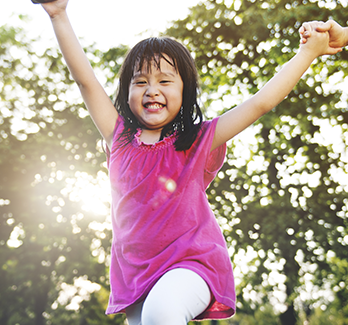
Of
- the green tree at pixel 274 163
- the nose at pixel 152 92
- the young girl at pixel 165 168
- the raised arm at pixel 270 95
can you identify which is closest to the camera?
the young girl at pixel 165 168

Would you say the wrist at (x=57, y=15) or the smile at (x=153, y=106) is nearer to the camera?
the wrist at (x=57, y=15)

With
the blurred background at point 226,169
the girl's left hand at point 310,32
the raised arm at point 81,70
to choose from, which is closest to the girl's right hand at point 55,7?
the raised arm at point 81,70

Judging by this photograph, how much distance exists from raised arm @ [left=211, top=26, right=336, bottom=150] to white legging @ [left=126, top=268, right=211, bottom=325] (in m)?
0.73

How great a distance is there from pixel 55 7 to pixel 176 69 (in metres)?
0.69

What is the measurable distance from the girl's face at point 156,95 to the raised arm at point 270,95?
0.28m

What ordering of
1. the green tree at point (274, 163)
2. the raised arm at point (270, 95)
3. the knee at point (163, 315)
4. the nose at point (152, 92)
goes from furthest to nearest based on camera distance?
the green tree at point (274, 163), the nose at point (152, 92), the raised arm at point (270, 95), the knee at point (163, 315)

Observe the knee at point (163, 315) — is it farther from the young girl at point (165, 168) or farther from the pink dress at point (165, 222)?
the pink dress at point (165, 222)

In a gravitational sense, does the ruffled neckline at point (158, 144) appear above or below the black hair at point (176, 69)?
below

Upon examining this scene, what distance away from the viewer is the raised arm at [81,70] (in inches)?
70.5

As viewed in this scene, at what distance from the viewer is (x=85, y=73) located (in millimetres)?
1878

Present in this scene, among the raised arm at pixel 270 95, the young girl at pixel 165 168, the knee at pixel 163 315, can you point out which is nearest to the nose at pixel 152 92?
the young girl at pixel 165 168

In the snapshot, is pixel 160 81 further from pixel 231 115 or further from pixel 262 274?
pixel 262 274

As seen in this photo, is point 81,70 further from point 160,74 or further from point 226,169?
point 226,169

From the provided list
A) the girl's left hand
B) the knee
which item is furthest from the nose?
the knee
